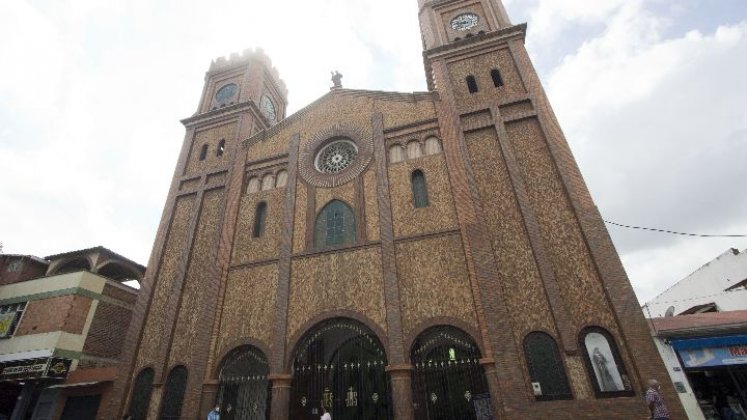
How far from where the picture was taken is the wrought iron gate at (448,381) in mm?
10078

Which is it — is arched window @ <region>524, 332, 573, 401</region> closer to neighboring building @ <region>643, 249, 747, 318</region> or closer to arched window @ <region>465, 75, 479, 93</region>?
arched window @ <region>465, 75, 479, 93</region>

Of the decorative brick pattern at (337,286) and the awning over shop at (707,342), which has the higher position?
the decorative brick pattern at (337,286)

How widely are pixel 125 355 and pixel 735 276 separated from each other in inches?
1066

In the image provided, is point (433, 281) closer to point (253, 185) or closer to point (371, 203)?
point (371, 203)

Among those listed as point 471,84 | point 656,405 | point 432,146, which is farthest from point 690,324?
point 471,84

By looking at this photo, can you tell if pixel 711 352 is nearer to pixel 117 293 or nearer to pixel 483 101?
pixel 483 101

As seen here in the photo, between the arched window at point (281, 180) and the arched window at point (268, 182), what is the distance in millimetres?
165

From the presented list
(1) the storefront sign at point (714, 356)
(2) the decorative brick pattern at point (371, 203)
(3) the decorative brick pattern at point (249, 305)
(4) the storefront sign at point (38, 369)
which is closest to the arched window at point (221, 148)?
(3) the decorative brick pattern at point (249, 305)

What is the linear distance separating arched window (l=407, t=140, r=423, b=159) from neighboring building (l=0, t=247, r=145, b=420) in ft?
40.0

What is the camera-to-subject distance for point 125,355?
42.6 feet

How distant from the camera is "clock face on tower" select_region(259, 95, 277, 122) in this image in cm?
1988

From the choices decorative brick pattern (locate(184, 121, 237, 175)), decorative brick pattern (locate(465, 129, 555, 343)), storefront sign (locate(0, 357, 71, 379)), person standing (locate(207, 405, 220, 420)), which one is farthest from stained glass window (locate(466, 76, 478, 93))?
storefront sign (locate(0, 357, 71, 379))

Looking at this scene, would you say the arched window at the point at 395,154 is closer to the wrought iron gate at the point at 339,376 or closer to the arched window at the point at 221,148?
the wrought iron gate at the point at 339,376

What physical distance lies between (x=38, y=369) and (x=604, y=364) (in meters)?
18.5
